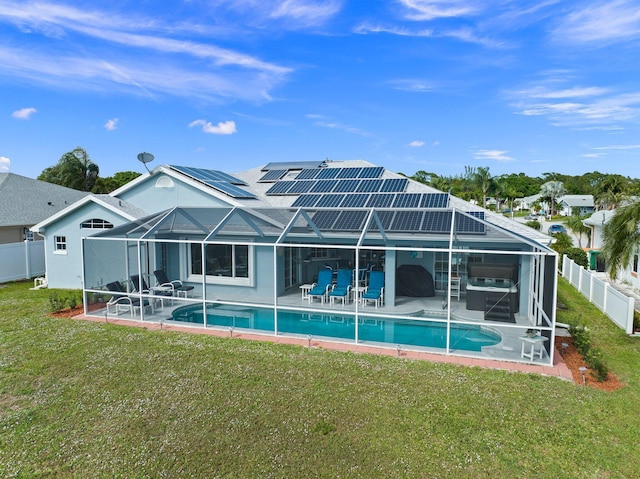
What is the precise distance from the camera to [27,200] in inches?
950

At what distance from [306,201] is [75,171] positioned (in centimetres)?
3893

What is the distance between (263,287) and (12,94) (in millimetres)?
23776

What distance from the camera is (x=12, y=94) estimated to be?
26750 mm

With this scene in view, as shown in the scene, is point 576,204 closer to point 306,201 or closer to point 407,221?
point 407,221

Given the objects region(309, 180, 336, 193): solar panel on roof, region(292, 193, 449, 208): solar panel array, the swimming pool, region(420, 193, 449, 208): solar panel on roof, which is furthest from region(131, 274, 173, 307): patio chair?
region(420, 193, 449, 208): solar panel on roof

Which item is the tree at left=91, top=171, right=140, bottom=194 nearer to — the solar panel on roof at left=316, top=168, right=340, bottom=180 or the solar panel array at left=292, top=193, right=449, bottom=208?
the solar panel on roof at left=316, top=168, right=340, bottom=180

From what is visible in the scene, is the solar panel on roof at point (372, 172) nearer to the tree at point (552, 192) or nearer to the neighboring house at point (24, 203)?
the neighboring house at point (24, 203)

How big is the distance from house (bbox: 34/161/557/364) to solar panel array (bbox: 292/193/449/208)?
79 mm

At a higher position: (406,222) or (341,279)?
(406,222)

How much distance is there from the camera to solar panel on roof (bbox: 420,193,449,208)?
15294 mm

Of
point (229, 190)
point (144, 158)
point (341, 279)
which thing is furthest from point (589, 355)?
point (144, 158)

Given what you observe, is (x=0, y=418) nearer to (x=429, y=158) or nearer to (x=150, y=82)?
(x=150, y=82)

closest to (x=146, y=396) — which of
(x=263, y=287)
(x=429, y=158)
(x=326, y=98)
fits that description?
(x=263, y=287)

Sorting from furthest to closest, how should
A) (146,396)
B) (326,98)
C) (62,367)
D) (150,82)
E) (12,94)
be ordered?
(326,98) < (12,94) < (150,82) < (62,367) < (146,396)
